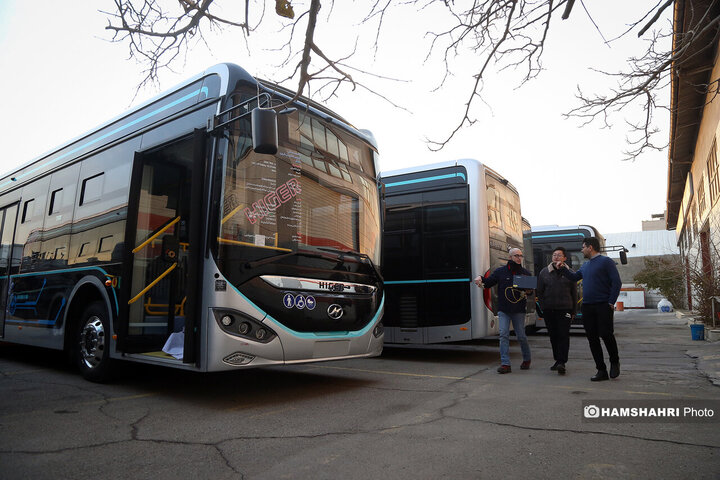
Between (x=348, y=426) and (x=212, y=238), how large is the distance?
86.1 inches

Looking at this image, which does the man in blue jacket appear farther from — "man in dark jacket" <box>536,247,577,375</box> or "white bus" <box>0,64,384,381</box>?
"white bus" <box>0,64,384,381</box>

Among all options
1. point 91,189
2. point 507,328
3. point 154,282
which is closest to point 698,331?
point 507,328

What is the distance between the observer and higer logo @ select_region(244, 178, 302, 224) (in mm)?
5066

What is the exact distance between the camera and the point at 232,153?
16.5 feet

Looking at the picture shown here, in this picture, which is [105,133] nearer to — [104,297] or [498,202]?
[104,297]

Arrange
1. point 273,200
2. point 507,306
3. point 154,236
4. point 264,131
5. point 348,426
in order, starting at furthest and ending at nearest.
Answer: point 507,306 < point 154,236 < point 273,200 < point 264,131 < point 348,426

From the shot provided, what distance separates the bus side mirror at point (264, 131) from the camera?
176 inches

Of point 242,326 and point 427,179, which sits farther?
point 427,179

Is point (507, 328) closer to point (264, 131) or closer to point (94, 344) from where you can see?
point (264, 131)

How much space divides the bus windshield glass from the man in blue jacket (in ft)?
8.97

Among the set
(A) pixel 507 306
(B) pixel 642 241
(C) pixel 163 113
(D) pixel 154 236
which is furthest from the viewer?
(B) pixel 642 241

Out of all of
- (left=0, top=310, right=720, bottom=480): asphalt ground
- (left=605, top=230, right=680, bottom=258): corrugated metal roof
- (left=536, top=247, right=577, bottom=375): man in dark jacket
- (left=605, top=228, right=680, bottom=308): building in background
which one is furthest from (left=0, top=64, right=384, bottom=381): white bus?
(left=605, top=230, right=680, bottom=258): corrugated metal roof

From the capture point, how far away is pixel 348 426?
418cm

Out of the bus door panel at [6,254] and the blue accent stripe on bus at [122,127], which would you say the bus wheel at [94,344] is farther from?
the bus door panel at [6,254]
